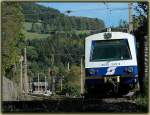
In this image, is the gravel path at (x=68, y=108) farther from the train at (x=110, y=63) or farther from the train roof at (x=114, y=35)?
the train roof at (x=114, y=35)

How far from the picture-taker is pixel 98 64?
12.0 m

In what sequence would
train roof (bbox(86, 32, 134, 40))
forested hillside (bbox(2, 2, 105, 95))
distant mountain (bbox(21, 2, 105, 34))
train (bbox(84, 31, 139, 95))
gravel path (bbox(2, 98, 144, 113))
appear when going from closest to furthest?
gravel path (bbox(2, 98, 144, 113)), forested hillside (bbox(2, 2, 105, 95)), distant mountain (bbox(21, 2, 105, 34)), train (bbox(84, 31, 139, 95)), train roof (bbox(86, 32, 134, 40))

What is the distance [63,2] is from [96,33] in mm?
5641

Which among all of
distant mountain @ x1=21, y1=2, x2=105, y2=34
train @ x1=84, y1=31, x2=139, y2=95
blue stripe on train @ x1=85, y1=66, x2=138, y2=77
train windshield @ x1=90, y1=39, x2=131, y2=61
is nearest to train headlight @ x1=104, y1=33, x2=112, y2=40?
train @ x1=84, y1=31, x2=139, y2=95

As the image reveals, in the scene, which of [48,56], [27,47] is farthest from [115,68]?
[27,47]

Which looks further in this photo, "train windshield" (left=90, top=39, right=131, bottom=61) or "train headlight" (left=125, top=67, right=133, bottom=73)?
"train windshield" (left=90, top=39, right=131, bottom=61)

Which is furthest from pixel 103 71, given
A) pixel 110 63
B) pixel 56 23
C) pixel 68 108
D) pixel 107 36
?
pixel 68 108

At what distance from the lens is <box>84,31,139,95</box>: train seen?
11602mm

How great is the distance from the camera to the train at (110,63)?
1160 cm

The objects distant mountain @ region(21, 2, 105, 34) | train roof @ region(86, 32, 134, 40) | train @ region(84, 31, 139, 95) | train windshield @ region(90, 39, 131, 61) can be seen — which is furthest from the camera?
train roof @ region(86, 32, 134, 40)

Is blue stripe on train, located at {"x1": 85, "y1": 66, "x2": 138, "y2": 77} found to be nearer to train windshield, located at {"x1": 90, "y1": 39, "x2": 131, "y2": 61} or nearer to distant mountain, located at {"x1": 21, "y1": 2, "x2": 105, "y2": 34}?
train windshield, located at {"x1": 90, "y1": 39, "x2": 131, "y2": 61}

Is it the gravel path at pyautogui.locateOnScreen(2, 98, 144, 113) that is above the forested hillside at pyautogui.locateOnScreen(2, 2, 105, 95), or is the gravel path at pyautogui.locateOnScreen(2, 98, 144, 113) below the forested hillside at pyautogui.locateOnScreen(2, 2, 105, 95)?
below

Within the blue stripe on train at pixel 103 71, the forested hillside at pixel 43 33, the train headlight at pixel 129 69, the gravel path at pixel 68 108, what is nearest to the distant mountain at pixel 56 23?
the forested hillside at pixel 43 33

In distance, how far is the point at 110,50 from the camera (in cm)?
1225
